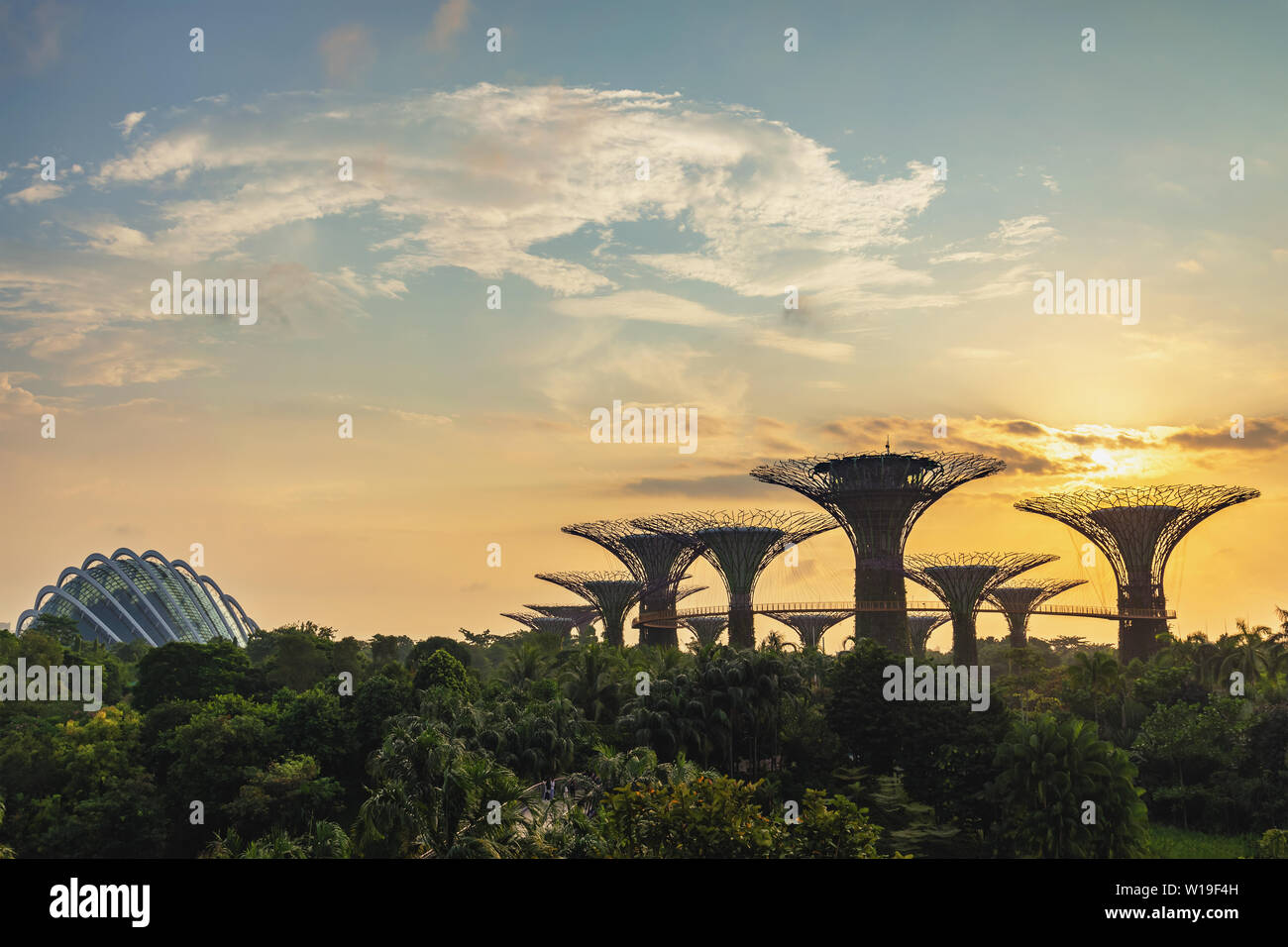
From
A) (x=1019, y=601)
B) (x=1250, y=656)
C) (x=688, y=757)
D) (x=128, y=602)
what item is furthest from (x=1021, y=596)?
(x=128, y=602)

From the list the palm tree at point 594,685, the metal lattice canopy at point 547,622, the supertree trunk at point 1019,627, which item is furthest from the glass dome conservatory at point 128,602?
the supertree trunk at point 1019,627

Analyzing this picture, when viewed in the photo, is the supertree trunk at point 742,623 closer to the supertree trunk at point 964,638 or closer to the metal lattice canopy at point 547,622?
the supertree trunk at point 964,638

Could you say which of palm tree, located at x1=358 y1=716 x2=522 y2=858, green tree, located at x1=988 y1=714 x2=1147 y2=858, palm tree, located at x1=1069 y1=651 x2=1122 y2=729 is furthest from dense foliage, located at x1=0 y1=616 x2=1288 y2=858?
palm tree, located at x1=1069 y1=651 x2=1122 y2=729

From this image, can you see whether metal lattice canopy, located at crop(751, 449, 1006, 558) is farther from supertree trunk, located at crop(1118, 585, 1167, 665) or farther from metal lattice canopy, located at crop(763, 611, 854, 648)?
metal lattice canopy, located at crop(763, 611, 854, 648)

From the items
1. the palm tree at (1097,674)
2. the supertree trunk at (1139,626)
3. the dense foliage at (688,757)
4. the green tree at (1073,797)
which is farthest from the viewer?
the supertree trunk at (1139,626)
